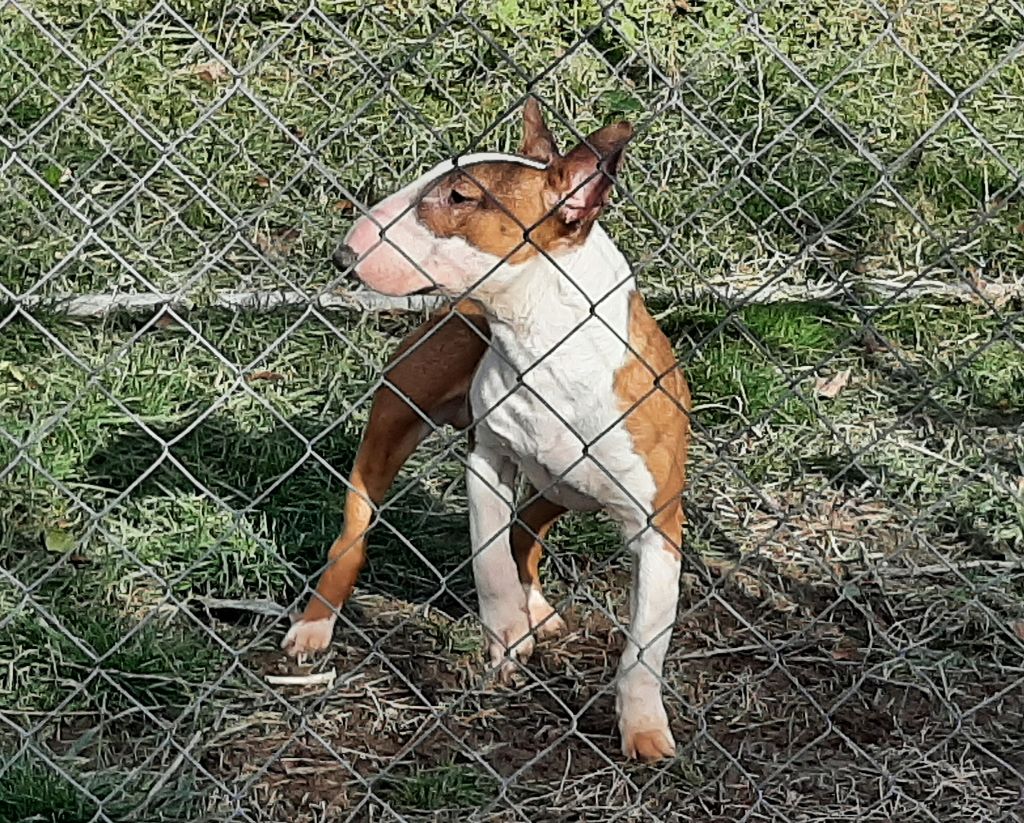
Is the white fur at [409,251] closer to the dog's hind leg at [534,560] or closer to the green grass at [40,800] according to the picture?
the dog's hind leg at [534,560]

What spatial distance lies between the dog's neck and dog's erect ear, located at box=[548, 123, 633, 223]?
0.45ft

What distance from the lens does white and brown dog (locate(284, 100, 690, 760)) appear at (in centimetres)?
247

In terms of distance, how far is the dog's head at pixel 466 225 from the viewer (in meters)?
2.43

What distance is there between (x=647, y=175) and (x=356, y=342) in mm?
978

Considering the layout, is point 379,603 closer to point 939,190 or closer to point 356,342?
point 356,342

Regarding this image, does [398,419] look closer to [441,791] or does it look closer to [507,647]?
[507,647]

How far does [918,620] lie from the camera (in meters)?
3.07

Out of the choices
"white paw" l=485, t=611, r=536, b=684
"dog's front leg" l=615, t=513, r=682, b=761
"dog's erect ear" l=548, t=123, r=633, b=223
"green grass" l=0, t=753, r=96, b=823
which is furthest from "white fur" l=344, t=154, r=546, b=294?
"green grass" l=0, t=753, r=96, b=823

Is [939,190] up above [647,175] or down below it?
below

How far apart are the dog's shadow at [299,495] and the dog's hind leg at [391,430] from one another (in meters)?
0.17

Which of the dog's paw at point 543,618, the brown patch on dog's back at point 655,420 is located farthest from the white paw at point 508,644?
the brown patch on dog's back at point 655,420

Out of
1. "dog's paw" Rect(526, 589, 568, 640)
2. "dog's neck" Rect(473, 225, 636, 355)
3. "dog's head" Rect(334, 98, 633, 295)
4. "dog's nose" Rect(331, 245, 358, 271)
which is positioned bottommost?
"dog's paw" Rect(526, 589, 568, 640)

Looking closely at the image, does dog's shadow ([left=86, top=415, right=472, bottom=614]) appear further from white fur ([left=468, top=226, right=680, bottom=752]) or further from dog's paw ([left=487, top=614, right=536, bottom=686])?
white fur ([left=468, top=226, right=680, bottom=752])

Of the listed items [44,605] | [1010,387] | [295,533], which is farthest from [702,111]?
[44,605]
